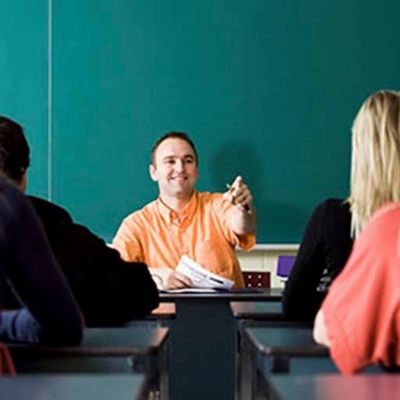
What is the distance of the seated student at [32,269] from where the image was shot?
1.47m

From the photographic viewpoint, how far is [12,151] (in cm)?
195

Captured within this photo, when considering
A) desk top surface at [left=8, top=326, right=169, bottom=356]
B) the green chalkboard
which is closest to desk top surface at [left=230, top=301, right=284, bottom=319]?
desk top surface at [left=8, top=326, right=169, bottom=356]

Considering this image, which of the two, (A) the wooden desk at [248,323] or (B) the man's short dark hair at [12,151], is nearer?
(B) the man's short dark hair at [12,151]

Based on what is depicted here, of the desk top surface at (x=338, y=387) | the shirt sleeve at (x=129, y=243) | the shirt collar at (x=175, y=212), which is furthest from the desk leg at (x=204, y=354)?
the desk top surface at (x=338, y=387)

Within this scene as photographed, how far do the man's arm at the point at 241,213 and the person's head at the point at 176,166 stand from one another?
0.24m

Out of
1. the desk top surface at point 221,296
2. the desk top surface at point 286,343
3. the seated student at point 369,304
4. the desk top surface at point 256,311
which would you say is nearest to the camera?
the seated student at point 369,304

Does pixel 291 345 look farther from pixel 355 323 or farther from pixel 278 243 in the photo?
pixel 278 243

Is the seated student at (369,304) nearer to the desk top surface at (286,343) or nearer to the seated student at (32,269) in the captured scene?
the desk top surface at (286,343)

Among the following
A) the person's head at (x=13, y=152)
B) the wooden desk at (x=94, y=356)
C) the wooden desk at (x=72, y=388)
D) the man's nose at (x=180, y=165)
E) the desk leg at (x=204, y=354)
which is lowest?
the desk leg at (x=204, y=354)

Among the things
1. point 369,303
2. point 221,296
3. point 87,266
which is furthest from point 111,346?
point 221,296

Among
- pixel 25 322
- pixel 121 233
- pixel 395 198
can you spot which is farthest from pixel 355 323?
pixel 121 233

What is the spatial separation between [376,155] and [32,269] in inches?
32.1

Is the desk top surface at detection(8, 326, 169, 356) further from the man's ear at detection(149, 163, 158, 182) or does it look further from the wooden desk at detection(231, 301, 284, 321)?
the man's ear at detection(149, 163, 158, 182)

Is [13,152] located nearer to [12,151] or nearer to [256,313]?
[12,151]
